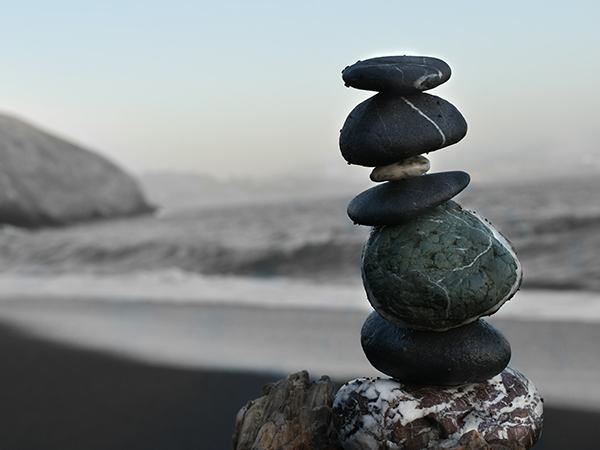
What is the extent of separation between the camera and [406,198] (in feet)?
11.0

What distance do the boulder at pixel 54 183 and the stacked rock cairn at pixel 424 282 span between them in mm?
26961

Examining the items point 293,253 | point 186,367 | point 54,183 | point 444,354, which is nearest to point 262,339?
point 186,367

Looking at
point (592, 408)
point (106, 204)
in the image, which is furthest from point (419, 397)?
point (106, 204)

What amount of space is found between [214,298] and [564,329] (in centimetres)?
570

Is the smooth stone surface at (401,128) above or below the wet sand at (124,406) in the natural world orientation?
above

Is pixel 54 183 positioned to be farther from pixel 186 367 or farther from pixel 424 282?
pixel 424 282

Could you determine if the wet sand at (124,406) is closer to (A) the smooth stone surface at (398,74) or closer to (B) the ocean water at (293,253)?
(A) the smooth stone surface at (398,74)

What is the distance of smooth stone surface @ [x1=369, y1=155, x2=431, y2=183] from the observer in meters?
3.40

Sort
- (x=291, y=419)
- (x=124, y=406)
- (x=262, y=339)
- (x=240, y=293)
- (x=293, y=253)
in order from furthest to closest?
(x=293, y=253)
(x=240, y=293)
(x=262, y=339)
(x=124, y=406)
(x=291, y=419)

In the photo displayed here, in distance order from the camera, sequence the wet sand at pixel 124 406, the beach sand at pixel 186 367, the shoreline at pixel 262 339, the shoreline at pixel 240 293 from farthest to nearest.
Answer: the shoreline at pixel 240 293
the shoreline at pixel 262 339
the beach sand at pixel 186 367
the wet sand at pixel 124 406

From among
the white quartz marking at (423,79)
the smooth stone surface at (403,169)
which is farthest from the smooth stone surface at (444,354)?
the white quartz marking at (423,79)

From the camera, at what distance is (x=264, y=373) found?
6113 mm

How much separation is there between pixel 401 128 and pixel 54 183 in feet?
109

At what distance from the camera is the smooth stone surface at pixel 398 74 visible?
321cm
